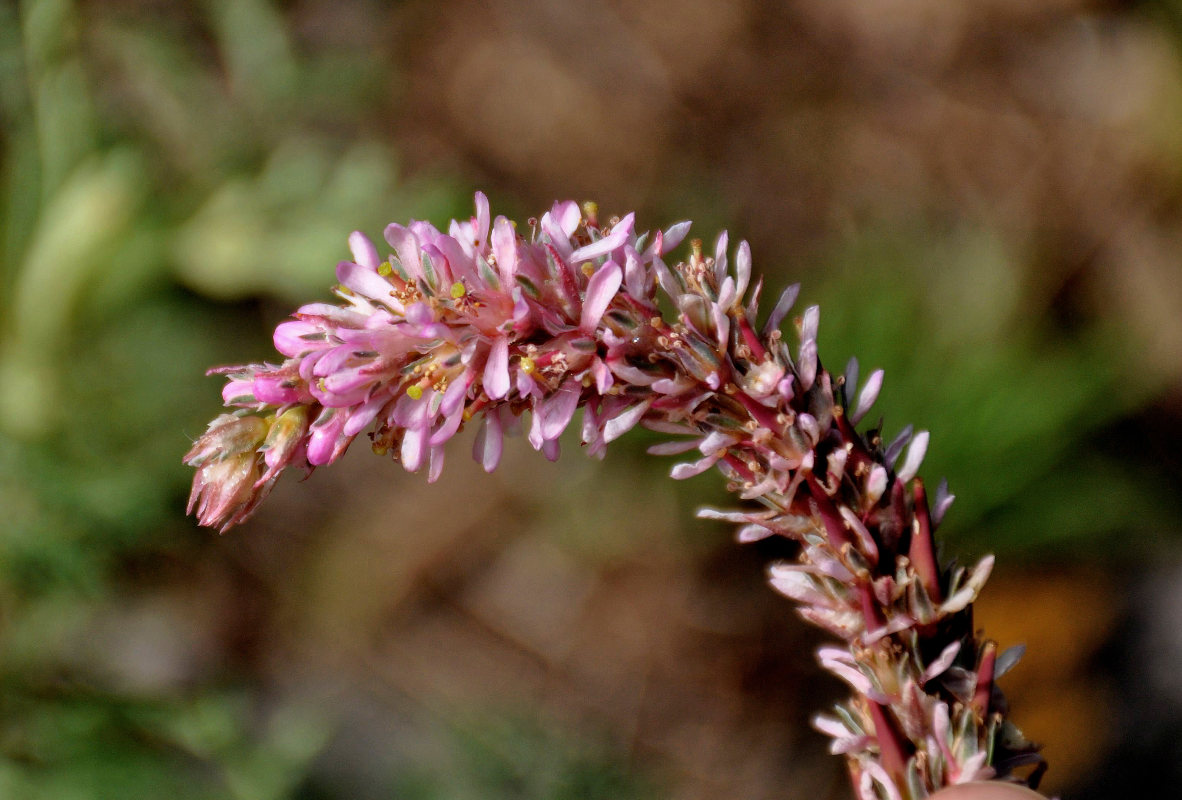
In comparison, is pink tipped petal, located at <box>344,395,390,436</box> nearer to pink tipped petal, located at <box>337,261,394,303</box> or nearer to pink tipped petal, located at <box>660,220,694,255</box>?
pink tipped petal, located at <box>337,261,394,303</box>

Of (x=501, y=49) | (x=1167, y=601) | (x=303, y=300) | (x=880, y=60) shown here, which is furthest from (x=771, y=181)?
(x=1167, y=601)

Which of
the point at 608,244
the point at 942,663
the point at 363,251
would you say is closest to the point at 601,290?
the point at 608,244

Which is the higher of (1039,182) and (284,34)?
(1039,182)

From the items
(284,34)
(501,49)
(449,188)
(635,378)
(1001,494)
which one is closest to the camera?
(635,378)

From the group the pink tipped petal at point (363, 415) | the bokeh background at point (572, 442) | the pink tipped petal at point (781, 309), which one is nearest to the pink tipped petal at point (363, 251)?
the pink tipped petal at point (363, 415)

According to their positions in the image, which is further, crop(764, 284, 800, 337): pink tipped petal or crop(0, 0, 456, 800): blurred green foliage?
crop(0, 0, 456, 800): blurred green foliage

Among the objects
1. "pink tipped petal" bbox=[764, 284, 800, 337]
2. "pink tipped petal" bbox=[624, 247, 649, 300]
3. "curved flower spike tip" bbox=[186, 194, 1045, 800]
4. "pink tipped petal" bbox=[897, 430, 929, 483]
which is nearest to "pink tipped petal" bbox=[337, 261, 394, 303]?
"curved flower spike tip" bbox=[186, 194, 1045, 800]

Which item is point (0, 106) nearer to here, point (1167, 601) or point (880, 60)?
point (880, 60)

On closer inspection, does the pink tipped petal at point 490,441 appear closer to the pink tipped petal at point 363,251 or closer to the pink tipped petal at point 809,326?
the pink tipped petal at point 363,251
